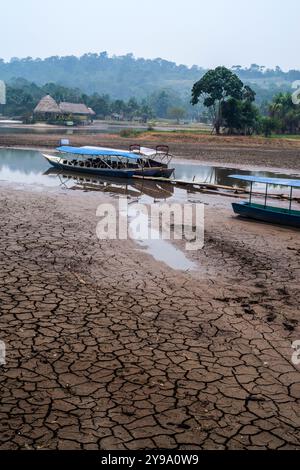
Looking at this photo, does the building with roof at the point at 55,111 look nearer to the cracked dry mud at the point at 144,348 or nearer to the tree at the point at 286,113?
the tree at the point at 286,113

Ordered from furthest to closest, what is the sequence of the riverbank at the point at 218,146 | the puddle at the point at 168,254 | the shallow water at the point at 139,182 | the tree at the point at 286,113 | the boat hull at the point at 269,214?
1. the tree at the point at 286,113
2. the riverbank at the point at 218,146
3. the boat hull at the point at 269,214
4. the shallow water at the point at 139,182
5. the puddle at the point at 168,254

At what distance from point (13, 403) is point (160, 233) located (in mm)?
10319

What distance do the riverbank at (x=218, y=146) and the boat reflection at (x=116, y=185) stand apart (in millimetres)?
13157

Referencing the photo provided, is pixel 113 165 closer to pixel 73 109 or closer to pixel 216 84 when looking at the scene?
pixel 216 84

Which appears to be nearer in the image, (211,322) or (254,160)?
(211,322)

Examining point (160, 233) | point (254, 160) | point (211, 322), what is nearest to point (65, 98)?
point (254, 160)

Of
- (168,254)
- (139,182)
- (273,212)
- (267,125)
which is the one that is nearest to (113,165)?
(139,182)

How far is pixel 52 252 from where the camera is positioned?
13.3m

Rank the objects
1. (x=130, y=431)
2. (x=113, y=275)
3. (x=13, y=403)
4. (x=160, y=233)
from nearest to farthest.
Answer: (x=130, y=431) < (x=13, y=403) < (x=113, y=275) < (x=160, y=233)

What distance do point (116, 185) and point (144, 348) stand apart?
19862mm

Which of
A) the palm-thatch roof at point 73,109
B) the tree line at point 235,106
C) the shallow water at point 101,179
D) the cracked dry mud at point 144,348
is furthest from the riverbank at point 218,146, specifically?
the palm-thatch roof at point 73,109

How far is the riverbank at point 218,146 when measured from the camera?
137 ft
